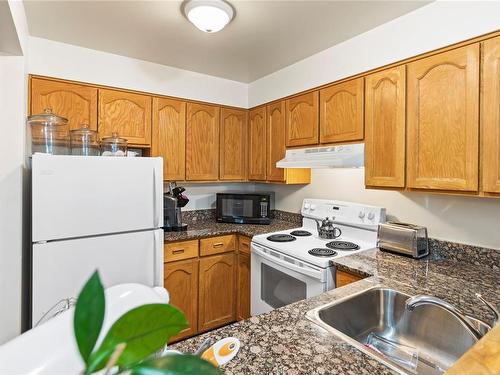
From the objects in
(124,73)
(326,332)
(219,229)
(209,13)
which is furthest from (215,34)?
(326,332)

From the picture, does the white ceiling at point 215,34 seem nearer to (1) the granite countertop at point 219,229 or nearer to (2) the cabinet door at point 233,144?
(2) the cabinet door at point 233,144

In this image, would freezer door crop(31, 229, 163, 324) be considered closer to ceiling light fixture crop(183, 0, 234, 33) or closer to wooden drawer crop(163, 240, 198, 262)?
wooden drawer crop(163, 240, 198, 262)

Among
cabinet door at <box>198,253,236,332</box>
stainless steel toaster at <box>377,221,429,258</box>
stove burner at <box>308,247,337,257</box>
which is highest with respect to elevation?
stainless steel toaster at <box>377,221,429,258</box>

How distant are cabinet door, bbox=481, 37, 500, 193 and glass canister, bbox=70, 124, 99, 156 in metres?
2.37

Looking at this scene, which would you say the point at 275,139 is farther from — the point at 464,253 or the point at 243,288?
the point at 464,253

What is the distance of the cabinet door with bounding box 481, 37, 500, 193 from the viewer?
132 centimetres

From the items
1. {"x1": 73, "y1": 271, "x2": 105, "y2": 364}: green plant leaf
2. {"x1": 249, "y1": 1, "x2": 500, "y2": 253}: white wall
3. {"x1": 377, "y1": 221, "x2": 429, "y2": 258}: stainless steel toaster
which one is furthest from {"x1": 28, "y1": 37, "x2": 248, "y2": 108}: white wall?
{"x1": 73, "y1": 271, "x2": 105, "y2": 364}: green plant leaf

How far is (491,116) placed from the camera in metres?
1.33

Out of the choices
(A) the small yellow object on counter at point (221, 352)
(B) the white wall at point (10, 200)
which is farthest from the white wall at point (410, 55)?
(B) the white wall at point (10, 200)

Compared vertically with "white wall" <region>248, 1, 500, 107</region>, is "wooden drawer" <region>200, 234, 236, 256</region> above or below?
below

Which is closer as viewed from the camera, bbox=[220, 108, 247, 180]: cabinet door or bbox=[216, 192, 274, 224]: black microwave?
bbox=[216, 192, 274, 224]: black microwave

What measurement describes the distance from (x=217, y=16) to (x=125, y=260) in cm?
160

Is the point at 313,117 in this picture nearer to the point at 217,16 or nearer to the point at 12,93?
the point at 217,16

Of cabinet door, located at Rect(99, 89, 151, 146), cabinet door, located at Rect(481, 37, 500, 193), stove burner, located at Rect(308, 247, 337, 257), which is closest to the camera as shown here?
cabinet door, located at Rect(481, 37, 500, 193)
